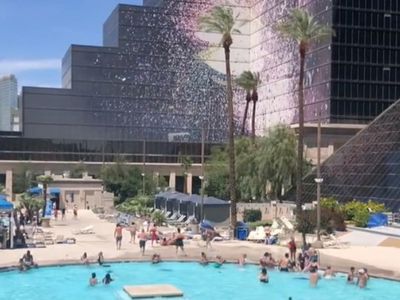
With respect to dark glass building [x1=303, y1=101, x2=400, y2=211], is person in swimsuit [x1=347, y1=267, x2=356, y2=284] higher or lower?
lower

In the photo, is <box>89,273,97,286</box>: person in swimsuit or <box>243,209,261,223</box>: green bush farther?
<box>243,209,261,223</box>: green bush

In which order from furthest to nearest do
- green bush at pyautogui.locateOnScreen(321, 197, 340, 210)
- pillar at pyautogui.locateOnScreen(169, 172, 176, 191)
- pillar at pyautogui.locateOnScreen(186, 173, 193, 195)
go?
1. pillar at pyautogui.locateOnScreen(169, 172, 176, 191)
2. pillar at pyautogui.locateOnScreen(186, 173, 193, 195)
3. green bush at pyautogui.locateOnScreen(321, 197, 340, 210)

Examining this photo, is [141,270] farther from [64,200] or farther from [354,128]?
[354,128]

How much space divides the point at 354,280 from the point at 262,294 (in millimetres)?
4299

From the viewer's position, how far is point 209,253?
34.7 m

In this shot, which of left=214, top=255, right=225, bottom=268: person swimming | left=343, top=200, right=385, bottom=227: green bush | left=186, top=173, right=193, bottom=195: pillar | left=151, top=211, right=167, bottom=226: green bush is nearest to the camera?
left=214, top=255, right=225, bottom=268: person swimming

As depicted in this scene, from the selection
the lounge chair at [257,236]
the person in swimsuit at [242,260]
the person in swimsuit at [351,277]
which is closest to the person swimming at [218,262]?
the person in swimsuit at [242,260]

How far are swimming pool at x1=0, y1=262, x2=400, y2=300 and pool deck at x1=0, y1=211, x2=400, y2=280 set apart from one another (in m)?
1.24

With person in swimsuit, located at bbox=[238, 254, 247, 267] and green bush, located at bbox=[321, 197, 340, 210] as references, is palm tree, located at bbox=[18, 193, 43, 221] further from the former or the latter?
person in swimsuit, located at bbox=[238, 254, 247, 267]

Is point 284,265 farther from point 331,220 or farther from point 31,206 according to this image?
point 31,206

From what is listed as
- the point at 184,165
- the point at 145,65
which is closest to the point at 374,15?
the point at 184,165

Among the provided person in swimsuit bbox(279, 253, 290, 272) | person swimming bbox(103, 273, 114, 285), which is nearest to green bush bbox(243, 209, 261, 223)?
person in swimsuit bbox(279, 253, 290, 272)

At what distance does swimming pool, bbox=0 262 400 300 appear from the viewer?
25.4 metres

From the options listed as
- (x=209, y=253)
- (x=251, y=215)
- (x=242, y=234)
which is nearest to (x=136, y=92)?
(x=251, y=215)
